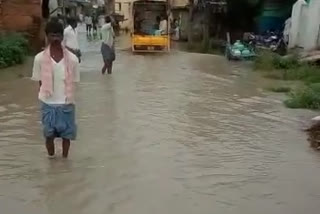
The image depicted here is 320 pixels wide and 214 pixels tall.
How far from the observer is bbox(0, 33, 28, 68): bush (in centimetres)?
1862

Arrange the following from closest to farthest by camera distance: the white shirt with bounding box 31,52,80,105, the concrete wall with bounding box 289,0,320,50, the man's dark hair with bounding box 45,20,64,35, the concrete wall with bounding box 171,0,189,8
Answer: the man's dark hair with bounding box 45,20,64,35 < the white shirt with bounding box 31,52,80,105 < the concrete wall with bounding box 289,0,320,50 < the concrete wall with bounding box 171,0,189,8

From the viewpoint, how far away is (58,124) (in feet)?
24.1

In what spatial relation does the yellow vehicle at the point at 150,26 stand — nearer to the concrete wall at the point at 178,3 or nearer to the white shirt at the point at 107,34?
the white shirt at the point at 107,34

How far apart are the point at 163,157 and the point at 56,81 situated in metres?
1.70

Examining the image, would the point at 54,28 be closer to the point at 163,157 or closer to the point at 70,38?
the point at 163,157

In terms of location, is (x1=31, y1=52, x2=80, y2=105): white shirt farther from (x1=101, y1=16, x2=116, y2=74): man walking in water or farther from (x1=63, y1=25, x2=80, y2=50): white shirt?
(x1=101, y1=16, x2=116, y2=74): man walking in water

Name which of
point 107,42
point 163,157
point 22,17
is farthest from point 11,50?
point 163,157

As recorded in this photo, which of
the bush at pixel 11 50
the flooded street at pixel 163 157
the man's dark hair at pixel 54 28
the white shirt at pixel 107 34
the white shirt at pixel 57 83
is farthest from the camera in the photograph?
the bush at pixel 11 50

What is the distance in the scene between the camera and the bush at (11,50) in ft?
61.1

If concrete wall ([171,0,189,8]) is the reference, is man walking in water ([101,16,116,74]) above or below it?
below

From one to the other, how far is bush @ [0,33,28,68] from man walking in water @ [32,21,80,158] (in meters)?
11.4

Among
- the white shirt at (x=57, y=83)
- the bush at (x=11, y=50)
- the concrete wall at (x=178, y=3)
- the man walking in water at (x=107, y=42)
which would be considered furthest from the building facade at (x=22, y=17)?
the concrete wall at (x=178, y=3)

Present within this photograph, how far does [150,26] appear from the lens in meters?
30.9

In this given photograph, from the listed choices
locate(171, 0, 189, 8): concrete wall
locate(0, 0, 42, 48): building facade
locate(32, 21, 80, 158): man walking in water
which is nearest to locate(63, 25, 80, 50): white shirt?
locate(0, 0, 42, 48): building facade
